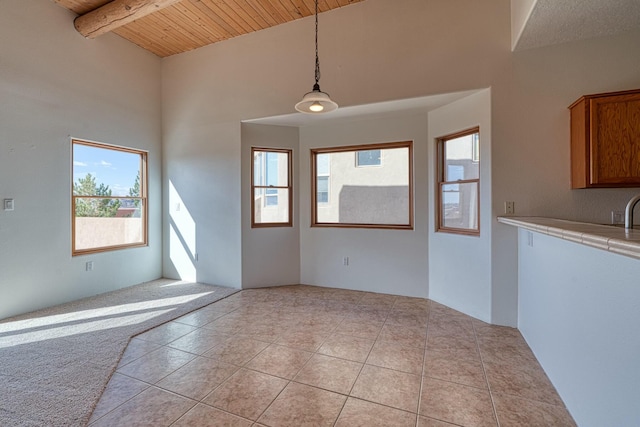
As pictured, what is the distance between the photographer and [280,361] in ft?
7.69

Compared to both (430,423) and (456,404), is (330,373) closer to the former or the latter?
(430,423)

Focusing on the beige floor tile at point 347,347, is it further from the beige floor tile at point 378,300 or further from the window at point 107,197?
the window at point 107,197

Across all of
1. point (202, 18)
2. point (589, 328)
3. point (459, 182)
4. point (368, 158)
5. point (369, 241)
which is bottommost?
point (589, 328)

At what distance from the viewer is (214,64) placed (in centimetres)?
446

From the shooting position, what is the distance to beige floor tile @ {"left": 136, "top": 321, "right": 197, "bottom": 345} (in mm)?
2725

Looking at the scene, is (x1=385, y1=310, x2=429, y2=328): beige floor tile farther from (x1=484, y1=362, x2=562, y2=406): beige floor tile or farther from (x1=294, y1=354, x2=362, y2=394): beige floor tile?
(x1=294, y1=354, x2=362, y2=394): beige floor tile

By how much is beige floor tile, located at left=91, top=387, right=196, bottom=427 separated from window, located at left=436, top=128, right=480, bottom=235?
127 inches

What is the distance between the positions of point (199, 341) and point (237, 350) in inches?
17.4

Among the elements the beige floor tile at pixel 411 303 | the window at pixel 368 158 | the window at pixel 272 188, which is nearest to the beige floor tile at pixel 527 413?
the beige floor tile at pixel 411 303

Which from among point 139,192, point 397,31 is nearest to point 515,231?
point 397,31

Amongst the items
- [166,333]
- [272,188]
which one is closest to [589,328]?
[166,333]

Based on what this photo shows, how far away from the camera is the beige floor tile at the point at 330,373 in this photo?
6.65 ft

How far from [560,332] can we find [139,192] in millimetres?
5529

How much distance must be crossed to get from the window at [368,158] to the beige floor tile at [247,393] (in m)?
3.10
